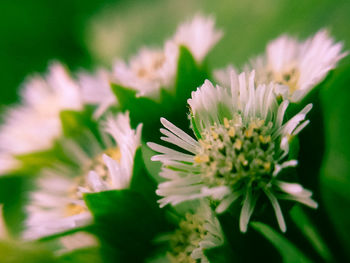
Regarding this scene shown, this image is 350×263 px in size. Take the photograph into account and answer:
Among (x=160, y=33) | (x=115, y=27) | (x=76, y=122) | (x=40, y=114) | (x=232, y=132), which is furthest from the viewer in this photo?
(x=115, y=27)

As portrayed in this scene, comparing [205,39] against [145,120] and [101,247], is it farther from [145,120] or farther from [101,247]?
[101,247]

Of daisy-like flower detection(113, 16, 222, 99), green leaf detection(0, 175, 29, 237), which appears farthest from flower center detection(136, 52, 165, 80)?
green leaf detection(0, 175, 29, 237)

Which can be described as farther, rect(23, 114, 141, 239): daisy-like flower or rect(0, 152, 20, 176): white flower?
rect(0, 152, 20, 176): white flower

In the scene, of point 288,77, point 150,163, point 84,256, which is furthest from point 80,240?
point 288,77

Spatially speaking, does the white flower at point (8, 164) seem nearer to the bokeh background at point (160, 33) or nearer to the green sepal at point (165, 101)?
the green sepal at point (165, 101)

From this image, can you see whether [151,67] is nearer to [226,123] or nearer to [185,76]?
[185,76]

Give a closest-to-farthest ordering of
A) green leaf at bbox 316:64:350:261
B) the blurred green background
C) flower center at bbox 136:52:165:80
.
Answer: green leaf at bbox 316:64:350:261 < flower center at bbox 136:52:165:80 < the blurred green background

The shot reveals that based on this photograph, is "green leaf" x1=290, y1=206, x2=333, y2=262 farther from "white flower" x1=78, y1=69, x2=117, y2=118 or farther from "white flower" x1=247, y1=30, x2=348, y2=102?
"white flower" x1=78, y1=69, x2=117, y2=118
